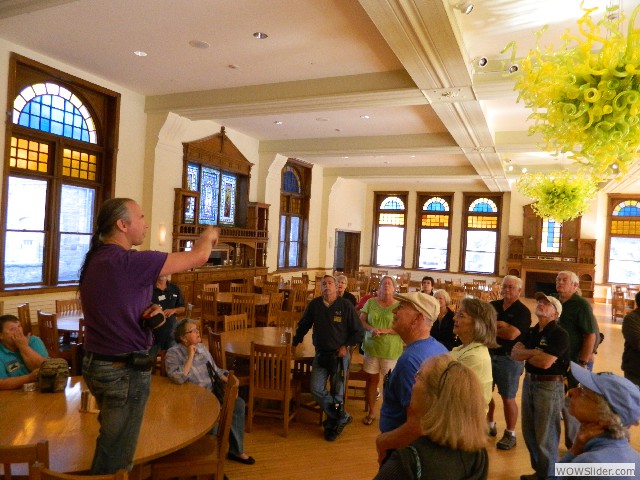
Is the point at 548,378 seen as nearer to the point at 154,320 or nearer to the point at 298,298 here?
the point at 154,320

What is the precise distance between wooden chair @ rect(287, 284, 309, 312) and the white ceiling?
11.0 feet

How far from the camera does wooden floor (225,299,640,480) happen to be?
3627mm

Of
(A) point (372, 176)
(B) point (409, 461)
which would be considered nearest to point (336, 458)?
(B) point (409, 461)

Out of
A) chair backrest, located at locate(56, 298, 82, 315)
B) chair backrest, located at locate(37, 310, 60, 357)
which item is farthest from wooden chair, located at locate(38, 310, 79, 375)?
chair backrest, located at locate(56, 298, 82, 315)

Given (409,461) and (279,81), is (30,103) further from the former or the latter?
(409,461)

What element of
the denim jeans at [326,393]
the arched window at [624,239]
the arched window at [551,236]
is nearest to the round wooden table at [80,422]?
the denim jeans at [326,393]

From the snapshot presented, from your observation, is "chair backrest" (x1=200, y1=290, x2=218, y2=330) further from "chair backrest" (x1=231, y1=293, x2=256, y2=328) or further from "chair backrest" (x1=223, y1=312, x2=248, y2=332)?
"chair backrest" (x1=223, y1=312, x2=248, y2=332)

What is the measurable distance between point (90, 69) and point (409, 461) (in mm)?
7385

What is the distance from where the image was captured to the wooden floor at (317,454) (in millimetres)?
3627

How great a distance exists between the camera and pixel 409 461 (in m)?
1.48

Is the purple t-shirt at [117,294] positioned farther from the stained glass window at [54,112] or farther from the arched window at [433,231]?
the arched window at [433,231]

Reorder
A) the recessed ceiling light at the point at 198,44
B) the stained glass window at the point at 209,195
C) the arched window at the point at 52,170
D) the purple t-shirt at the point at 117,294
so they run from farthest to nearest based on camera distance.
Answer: the stained glass window at the point at 209,195
the arched window at the point at 52,170
the recessed ceiling light at the point at 198,44
the purple t-shirt at the point at 117,294

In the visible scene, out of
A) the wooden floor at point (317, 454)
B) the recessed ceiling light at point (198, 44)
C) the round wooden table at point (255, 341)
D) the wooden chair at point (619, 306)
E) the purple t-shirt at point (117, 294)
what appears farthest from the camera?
the wooden chair at point (619, 306)

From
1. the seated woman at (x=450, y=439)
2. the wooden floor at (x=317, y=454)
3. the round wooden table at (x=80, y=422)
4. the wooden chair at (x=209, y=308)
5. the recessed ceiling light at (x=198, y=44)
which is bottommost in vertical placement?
the wooden floor at (x=317, y=454)
